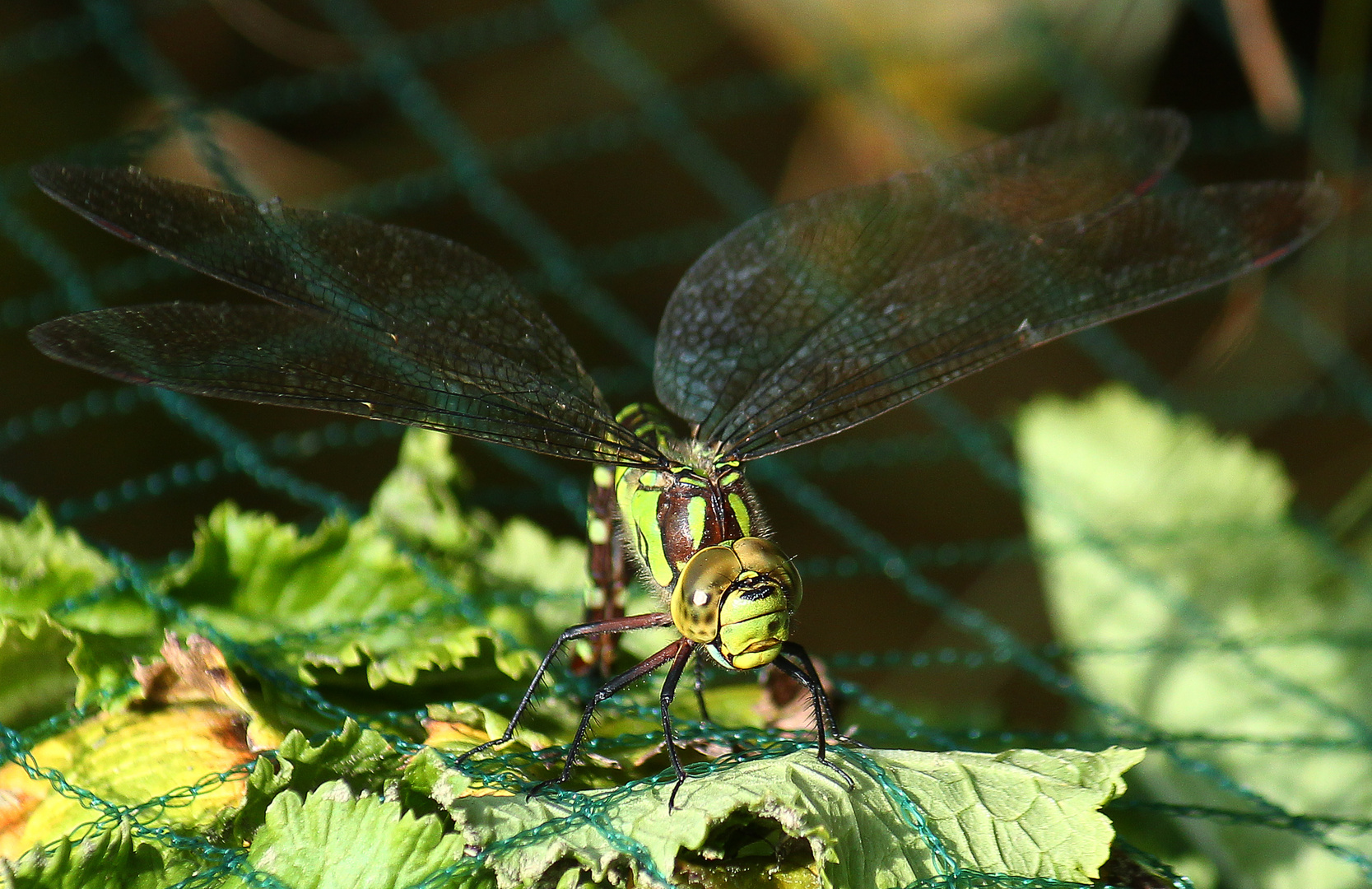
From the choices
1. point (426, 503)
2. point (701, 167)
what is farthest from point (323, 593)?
point (701, 167)

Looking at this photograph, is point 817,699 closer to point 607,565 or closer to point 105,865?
point 607,565

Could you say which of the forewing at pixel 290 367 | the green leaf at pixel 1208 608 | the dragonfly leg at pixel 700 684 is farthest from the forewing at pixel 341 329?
the green leaf at pixel 1208 608

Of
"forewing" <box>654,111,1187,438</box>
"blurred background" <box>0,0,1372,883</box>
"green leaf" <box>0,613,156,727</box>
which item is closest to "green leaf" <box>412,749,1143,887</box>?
"green leaf" <box>0,613,156,727</box>

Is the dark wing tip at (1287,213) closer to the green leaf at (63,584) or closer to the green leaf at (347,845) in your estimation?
the green leaf at (347,845)

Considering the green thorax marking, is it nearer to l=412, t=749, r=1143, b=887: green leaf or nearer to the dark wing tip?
l=412, t=749, r=1143, b=887: green leaf

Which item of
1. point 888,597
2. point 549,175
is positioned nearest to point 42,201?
point 549,175

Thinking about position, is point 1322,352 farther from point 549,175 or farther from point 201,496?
point 201,496
